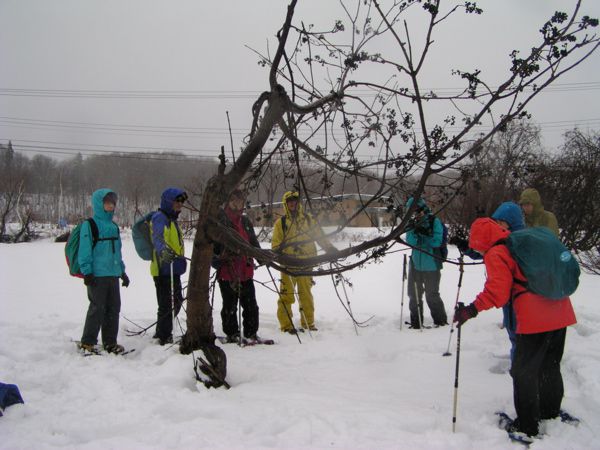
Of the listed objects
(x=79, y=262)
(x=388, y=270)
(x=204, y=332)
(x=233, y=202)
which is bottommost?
(x=388, y=270)

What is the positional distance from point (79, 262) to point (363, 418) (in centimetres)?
359

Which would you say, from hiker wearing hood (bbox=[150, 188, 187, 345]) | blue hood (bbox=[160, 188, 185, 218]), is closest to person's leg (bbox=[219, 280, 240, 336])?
hiker wearing hood (bbox=[150, 188, 187, 345])

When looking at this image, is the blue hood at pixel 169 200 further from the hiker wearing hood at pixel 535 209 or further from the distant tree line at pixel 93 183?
the distant tree line at pixel 93 183

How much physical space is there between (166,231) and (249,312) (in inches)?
61.1

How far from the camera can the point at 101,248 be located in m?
4.98

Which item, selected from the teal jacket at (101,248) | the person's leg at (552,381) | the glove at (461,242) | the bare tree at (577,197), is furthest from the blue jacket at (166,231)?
the bare tree at (577,197)

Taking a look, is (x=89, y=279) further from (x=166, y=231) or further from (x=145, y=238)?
(x=166, y=231)

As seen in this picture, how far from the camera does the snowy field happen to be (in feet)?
9.46

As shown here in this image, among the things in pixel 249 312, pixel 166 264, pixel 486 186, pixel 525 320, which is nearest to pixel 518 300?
pixel 525 320

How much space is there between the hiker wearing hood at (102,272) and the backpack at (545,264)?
4.35m

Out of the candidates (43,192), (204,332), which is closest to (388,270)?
(204,332)

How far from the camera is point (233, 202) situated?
17.8 ft

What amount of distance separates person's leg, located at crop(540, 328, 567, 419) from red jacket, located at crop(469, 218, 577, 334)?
196 mm

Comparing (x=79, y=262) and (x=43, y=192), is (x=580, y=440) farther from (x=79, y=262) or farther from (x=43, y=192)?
(x=43, y=192)
